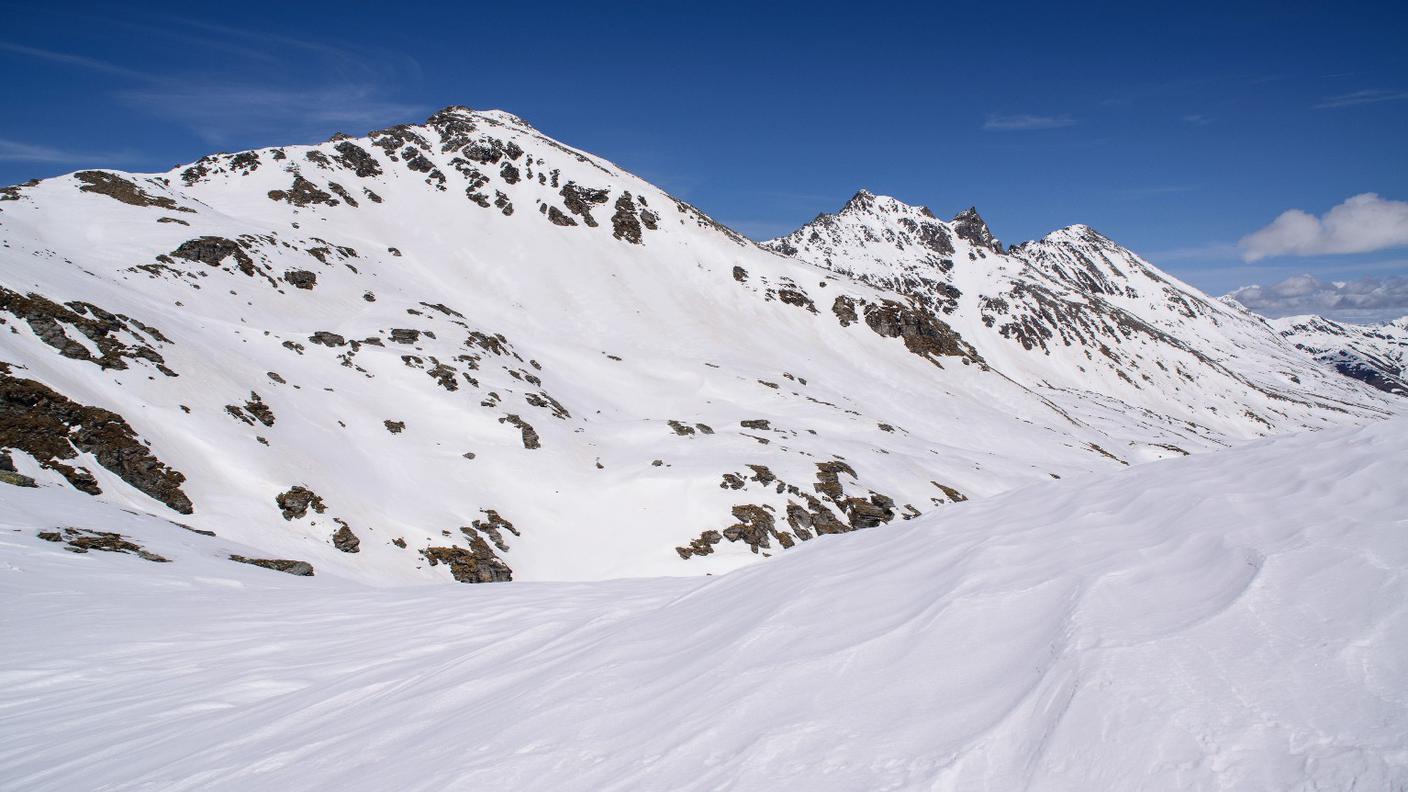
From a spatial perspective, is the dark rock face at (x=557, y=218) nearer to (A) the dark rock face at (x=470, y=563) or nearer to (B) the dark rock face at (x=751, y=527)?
(B) the dark rock face at (x=751, y=527)

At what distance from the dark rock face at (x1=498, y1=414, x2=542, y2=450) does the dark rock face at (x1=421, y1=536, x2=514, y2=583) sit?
9.99 metres

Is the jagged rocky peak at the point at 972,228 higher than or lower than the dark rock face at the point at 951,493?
A: higher

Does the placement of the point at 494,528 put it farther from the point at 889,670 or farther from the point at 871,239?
the point at 871,239

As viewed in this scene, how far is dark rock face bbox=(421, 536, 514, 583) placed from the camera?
918 inches

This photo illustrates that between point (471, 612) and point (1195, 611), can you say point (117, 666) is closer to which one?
point (471, 612)

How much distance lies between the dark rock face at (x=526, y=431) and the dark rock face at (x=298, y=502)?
1211 cm

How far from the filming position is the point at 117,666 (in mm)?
8039

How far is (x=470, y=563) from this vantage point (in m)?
23.9

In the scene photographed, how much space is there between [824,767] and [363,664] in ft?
21.5

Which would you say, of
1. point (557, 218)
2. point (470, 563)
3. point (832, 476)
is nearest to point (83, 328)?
point (470, 563)

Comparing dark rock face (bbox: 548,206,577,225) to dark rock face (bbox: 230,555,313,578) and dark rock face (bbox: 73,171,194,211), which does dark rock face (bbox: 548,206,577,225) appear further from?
dark rock face (bbox: 230,555,313,578)

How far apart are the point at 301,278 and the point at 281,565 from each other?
38535mm

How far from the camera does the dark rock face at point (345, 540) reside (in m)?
21.8

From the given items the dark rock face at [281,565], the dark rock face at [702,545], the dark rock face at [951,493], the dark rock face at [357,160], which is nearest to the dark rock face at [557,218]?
the dark rock face at [357,160]
